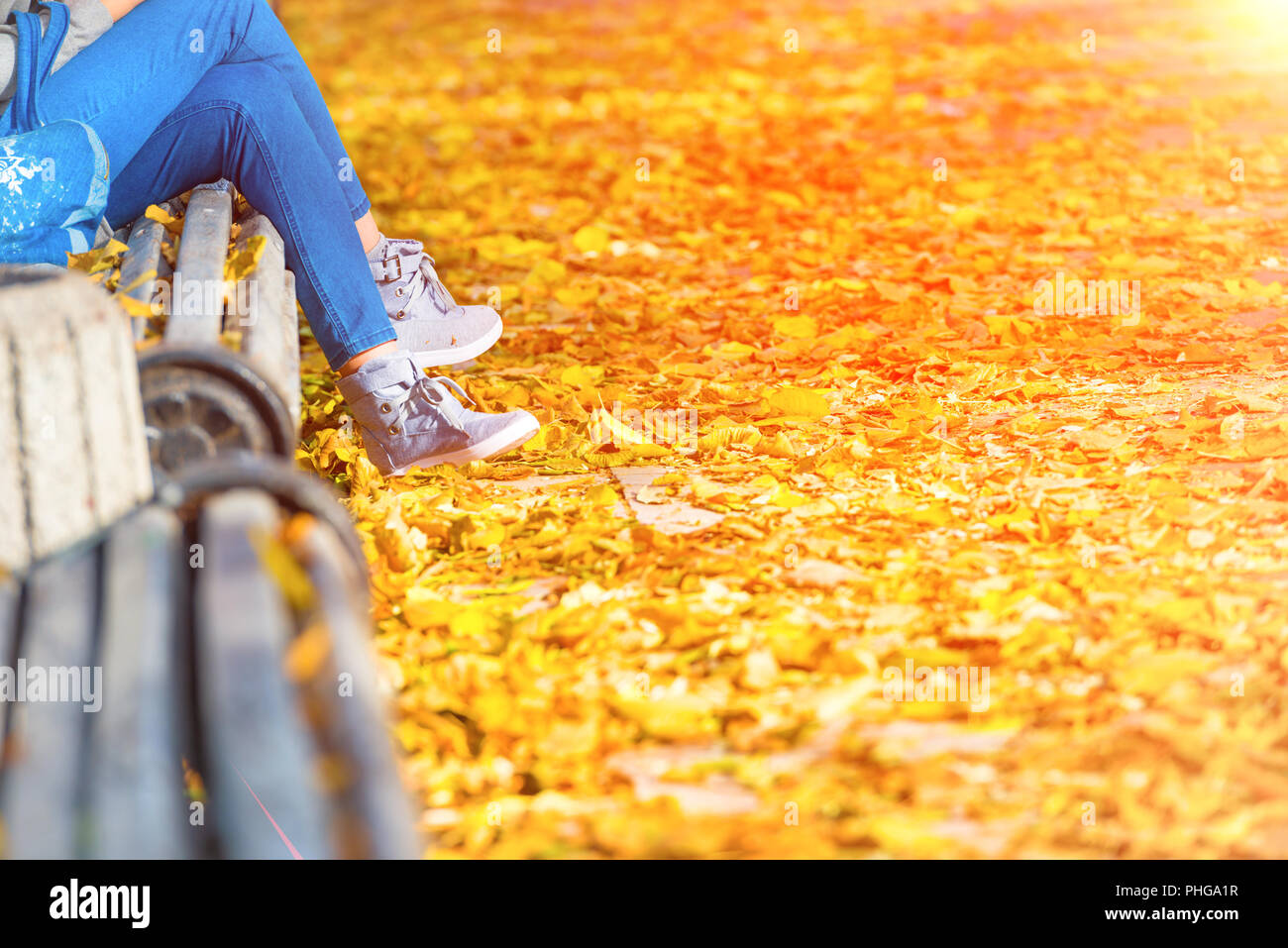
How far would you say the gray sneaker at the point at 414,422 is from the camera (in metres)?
3.07

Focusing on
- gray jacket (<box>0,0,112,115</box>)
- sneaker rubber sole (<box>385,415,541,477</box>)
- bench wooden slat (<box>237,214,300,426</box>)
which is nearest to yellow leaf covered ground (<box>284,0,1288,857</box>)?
sneaker rubber sole (<box>385,415,541,477</box>)

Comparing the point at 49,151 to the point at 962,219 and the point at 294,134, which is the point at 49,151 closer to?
the point at 294,134

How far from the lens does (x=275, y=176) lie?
120 inches

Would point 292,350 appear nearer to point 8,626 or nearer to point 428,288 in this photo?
point 8,626

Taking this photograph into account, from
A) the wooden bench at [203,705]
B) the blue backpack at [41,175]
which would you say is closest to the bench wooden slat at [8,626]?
the wooden bench at [203,705]

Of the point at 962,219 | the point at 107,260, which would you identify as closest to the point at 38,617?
the point at 107,260

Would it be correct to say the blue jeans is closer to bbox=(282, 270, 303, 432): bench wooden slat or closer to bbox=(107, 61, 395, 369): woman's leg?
bbox=(107, 61, 395, 369): woman's leg

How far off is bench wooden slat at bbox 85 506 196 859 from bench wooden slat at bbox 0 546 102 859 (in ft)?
0.09

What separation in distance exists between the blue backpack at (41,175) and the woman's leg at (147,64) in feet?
0.19

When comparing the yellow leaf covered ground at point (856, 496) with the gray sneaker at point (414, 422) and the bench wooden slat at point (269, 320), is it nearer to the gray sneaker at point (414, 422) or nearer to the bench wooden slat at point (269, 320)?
the gray sneaker at point (414, 422)

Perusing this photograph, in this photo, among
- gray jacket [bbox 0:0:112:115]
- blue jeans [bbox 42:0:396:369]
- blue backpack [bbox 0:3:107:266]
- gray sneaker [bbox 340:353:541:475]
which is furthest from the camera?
gray sneaker [bbox 340:353:541:475]

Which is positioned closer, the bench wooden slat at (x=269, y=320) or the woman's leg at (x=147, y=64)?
the bench wooden slat at (x=269, y=320)

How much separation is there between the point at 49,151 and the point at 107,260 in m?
0.25

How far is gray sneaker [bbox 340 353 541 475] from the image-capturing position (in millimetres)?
3074
